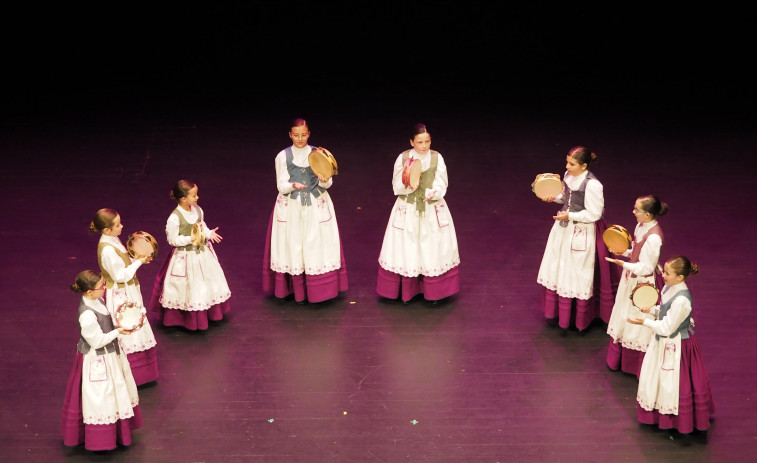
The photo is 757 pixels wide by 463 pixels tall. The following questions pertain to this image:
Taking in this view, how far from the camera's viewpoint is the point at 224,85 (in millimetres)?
11336

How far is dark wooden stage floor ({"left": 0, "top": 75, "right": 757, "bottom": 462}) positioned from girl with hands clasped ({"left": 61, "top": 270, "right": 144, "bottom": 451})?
14cm

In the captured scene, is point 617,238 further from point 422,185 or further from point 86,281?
point 86,281

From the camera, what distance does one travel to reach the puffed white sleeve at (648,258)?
253 inches

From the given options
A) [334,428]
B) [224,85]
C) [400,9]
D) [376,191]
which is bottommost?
[334,428]

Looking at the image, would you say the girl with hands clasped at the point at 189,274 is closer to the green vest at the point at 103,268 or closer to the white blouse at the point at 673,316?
the green vest at the point at 103,268

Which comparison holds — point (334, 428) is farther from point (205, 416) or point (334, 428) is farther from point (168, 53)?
point (168, 53)

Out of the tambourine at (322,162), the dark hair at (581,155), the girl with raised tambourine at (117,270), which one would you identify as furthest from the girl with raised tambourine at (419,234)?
the girl with raised tambourine at (117,270)

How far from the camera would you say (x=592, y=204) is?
6.83 metres

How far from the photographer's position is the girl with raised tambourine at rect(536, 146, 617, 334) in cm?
686

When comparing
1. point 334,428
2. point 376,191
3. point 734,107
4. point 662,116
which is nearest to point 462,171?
point 376,191

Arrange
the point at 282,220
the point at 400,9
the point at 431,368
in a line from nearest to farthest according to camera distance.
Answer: the point at 431,368 < the point at 282,220 < the point at 400,9

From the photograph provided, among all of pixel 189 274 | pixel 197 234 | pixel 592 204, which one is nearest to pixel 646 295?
pixel 592 204

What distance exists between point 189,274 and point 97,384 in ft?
4.42

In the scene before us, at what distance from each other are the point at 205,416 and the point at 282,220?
154 cm
